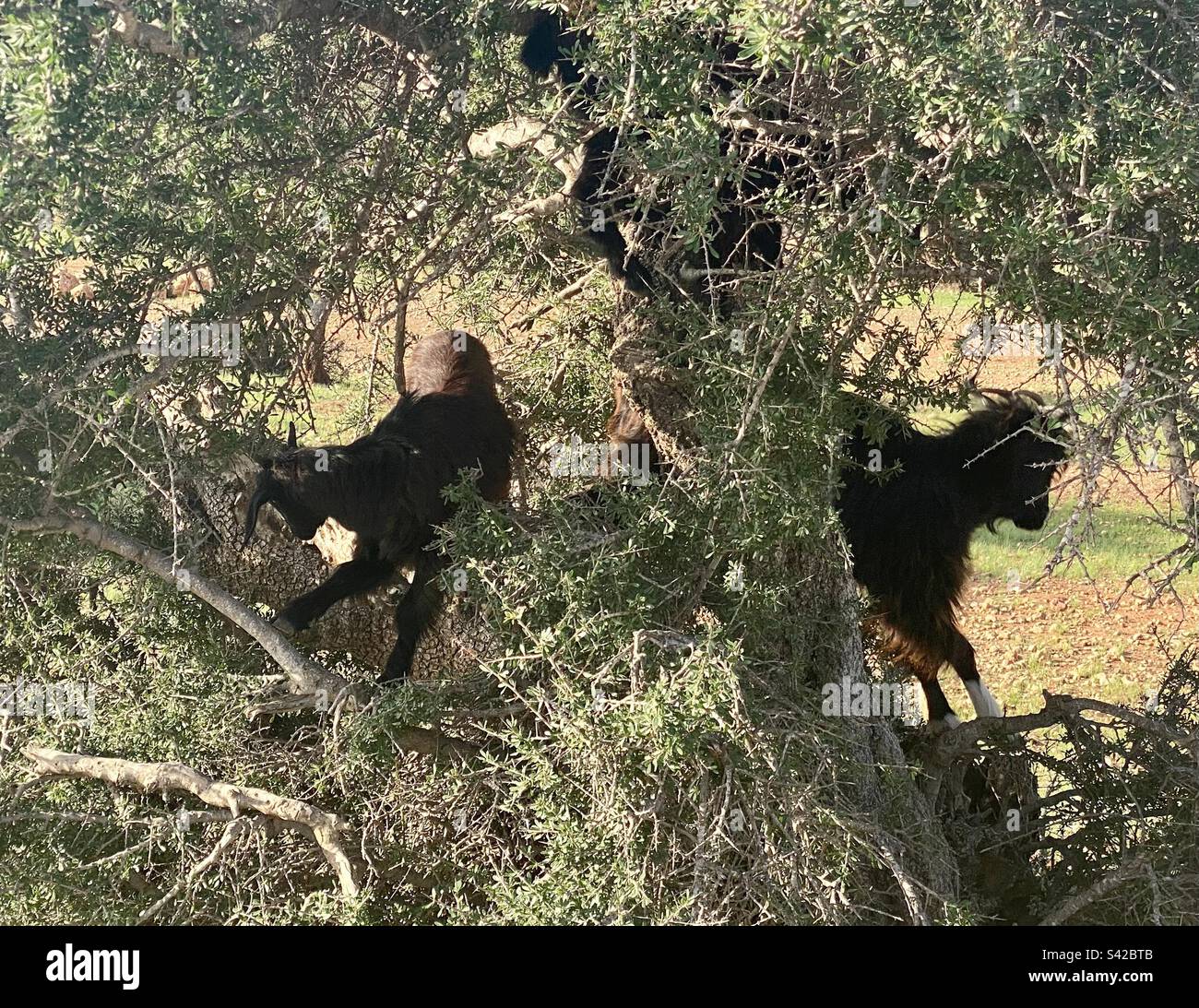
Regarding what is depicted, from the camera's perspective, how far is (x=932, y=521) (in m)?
5.66

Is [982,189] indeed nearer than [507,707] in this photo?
Yes

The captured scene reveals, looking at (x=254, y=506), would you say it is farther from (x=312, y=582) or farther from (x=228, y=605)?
(x=312, y=582)

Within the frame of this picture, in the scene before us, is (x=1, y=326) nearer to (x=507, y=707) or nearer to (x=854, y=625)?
(x=507, y=707)

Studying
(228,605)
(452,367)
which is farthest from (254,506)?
(452,367)

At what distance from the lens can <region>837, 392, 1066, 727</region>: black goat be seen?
563 cm

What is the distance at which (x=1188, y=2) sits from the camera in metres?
3.56

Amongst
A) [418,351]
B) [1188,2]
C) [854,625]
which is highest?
[418,351]

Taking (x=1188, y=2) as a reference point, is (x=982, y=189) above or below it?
below

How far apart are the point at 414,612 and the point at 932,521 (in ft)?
7.86

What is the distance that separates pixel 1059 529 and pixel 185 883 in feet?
9.96

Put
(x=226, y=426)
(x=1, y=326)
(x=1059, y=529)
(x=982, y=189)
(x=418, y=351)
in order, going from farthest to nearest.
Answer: (x=418, y=351) → (x=226, y=426) → (x=1, y=326) → (x=982, y=189) → (x=1059, y=529)

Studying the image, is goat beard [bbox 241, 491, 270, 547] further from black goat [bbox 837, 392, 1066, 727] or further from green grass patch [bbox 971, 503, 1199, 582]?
green grass patch [bbox 971, 503, 1199, 582]

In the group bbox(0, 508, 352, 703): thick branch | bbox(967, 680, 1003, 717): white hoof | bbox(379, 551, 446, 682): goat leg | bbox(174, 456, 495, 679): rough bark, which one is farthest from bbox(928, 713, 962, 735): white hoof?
bbox(0, 508, 352, 703): thick branch
